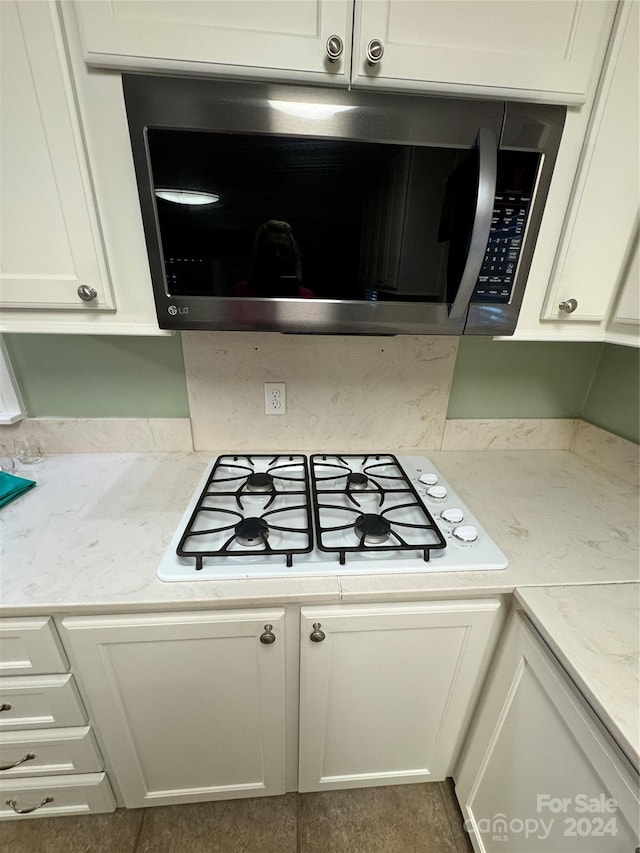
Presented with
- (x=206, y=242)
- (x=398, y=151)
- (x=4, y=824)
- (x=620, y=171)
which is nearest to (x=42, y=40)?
(x=206, y=242)

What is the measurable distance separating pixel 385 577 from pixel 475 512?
39 centimetres

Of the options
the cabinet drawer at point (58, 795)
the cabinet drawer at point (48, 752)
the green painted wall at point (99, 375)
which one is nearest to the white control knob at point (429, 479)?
the green painted wall at point (99, 375)

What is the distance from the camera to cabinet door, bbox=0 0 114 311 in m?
0.67

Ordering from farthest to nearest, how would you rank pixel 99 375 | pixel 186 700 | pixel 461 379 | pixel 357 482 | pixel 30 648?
pixel 461 379 < pixel 99 375 < pixel 357 482 < pixel 186 700 < pixel 30 648

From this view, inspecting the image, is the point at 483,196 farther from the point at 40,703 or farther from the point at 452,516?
the point at 40,703

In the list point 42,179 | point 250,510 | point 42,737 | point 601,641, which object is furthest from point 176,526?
point 601,641

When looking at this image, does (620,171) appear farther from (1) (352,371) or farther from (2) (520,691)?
(2) (520,691)

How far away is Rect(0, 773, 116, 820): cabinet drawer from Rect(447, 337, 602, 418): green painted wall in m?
1.55

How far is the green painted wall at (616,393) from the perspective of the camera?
1231 mm

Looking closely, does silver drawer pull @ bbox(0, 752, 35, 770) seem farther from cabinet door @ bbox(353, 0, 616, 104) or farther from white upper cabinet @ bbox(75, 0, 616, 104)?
cabinet door @ bbox(353, 0, 616, 104)

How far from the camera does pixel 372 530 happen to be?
2.92ft

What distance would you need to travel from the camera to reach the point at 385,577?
83cm

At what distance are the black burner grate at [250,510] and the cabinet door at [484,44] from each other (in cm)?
95

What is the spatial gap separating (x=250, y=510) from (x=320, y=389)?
0.49m
